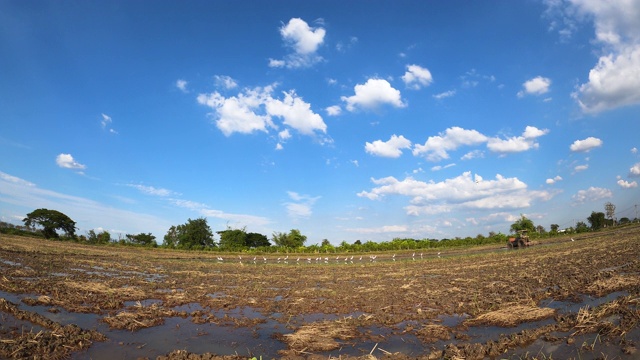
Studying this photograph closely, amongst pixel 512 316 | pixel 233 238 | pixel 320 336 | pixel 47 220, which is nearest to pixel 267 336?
pixel 320 336

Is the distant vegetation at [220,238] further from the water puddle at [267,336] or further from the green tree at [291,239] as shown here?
the water puddle at [267,336]

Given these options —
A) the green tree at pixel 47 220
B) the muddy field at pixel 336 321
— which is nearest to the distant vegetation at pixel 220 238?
the green tree at pixel 47 220

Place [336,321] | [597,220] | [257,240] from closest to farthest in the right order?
[336,321], [257,240], [597,220]

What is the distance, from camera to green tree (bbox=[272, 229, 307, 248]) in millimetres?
75375

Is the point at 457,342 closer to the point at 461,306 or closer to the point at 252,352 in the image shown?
the point at 461,306

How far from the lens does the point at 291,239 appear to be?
7569cm

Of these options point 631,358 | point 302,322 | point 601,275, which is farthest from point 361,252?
Answer: point 631,358

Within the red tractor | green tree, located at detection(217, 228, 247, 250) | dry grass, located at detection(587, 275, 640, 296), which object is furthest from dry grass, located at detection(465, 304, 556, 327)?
green tree, located at detection(217, 228, 247, 250)

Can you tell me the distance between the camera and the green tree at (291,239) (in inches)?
2968

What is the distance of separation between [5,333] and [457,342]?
11.4 meters

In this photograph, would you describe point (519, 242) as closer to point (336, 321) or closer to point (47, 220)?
point (336, 321)

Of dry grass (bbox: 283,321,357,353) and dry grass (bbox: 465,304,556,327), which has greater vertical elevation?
dry grass (bbox: 465,304,556,327)

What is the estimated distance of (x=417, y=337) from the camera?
30.2 ft

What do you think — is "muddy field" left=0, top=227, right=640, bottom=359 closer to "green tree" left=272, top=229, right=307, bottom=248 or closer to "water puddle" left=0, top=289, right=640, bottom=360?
"water puddle" left=0, top=289, right=640, bottom=360
